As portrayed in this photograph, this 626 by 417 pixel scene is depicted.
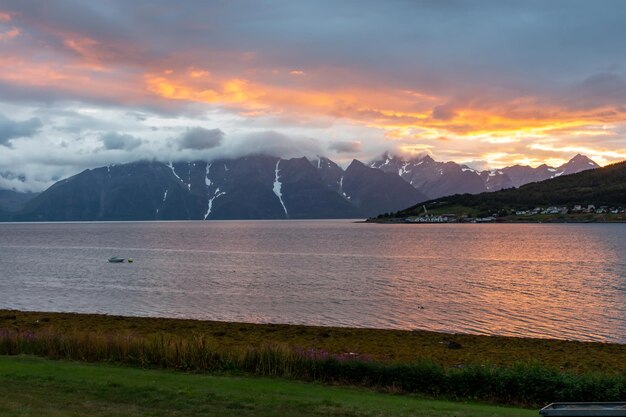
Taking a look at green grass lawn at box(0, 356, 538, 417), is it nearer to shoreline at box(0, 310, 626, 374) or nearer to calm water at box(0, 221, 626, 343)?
shoreline at box(0, 310, 626, 374)

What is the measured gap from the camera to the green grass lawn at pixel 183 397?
1535 centimetres

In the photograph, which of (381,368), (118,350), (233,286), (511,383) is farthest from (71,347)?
(233,286)

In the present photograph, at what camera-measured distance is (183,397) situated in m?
16.8

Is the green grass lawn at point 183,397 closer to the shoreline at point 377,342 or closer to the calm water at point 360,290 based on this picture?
the shoreline at point 377,342

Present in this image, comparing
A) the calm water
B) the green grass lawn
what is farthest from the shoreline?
the calm water

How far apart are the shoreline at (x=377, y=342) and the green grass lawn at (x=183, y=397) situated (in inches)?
220

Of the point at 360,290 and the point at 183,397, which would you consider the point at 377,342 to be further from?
the point at 360,290

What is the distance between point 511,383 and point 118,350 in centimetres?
1637

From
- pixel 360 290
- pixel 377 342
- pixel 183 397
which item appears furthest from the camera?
pixel 360 290

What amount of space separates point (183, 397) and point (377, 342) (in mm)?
19426

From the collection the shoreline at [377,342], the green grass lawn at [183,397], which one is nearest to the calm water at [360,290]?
the shoreline at [377,342]

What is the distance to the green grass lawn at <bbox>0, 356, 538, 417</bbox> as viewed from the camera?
604 inches

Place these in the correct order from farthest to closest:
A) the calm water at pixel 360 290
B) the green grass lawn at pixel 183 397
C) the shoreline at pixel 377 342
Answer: the calm water at pixel 360 290 < the shoreline at pixel 377 342 < the green grass lawn at pixel 183 397

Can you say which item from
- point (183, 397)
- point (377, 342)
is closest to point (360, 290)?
point (377, 342)
